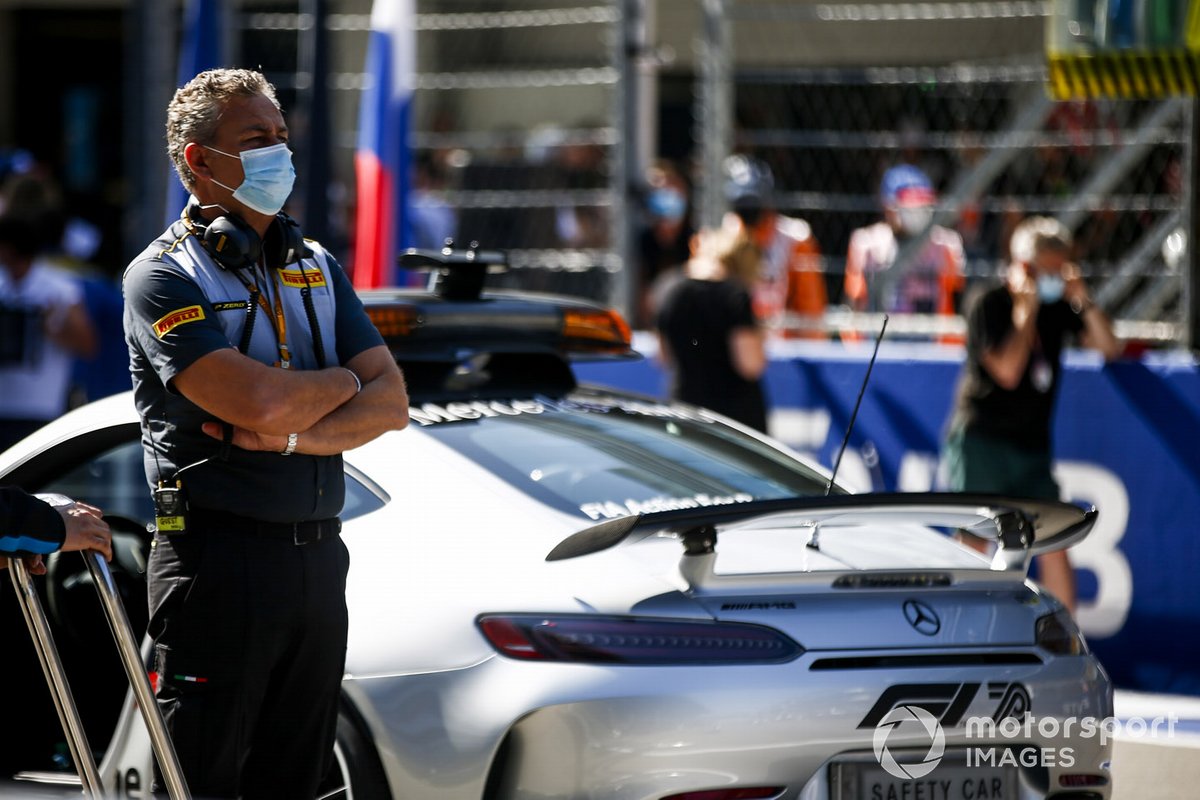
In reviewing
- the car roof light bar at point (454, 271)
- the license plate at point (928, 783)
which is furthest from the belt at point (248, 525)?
the car roof light bar at point (454, 271)

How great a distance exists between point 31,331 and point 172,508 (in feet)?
17.7

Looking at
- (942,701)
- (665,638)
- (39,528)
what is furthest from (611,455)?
(39,528)

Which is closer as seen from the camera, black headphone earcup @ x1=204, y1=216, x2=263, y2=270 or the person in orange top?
black headphone earcup @ x1=204, y1=216, x2=263, y2=270

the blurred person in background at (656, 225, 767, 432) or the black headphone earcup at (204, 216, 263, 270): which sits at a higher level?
the black headphone earcup at (204, 216, 263, 270)

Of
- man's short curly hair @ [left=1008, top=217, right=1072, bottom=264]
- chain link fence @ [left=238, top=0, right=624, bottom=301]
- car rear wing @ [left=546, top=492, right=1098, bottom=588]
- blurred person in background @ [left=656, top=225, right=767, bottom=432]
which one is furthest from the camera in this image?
chain link fence @ [left=238, top=0, right=624, bottom=301]

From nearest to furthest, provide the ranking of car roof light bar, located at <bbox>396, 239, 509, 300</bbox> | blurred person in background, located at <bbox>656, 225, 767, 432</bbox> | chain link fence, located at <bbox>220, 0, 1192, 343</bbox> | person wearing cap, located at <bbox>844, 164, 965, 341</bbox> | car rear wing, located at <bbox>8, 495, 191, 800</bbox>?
car rear wing, located at <bbox>8, 495, 191, 800</bbox> → car roof light bar, located at <bbox>396, 239, 509, 300</bbox> → blurred person in background, located at <bbox>656, 225, 767, 432</bbox> → chain link fence, located at <bbox>220, 0, 1192, 343</bbox> → person wearing cap, located at <bbox>844, 164, 965, 341</bbox>

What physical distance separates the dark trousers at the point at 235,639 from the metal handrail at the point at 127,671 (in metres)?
0.11

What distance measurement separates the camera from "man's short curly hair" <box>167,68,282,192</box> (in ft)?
11.7

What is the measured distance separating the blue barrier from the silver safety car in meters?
2.66

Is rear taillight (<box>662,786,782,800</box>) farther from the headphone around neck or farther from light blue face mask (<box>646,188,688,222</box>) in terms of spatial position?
light blue face mask (<box>646,188,688,222</box>)

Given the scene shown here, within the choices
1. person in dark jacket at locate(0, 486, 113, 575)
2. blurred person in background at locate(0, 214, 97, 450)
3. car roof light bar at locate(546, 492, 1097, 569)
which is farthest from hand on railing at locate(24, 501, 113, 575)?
blurred person in background at locate(0, 214, 97, 450)

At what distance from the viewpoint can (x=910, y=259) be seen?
8.54 meters

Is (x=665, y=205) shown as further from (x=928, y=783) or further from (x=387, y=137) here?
(x=928, y=783)
